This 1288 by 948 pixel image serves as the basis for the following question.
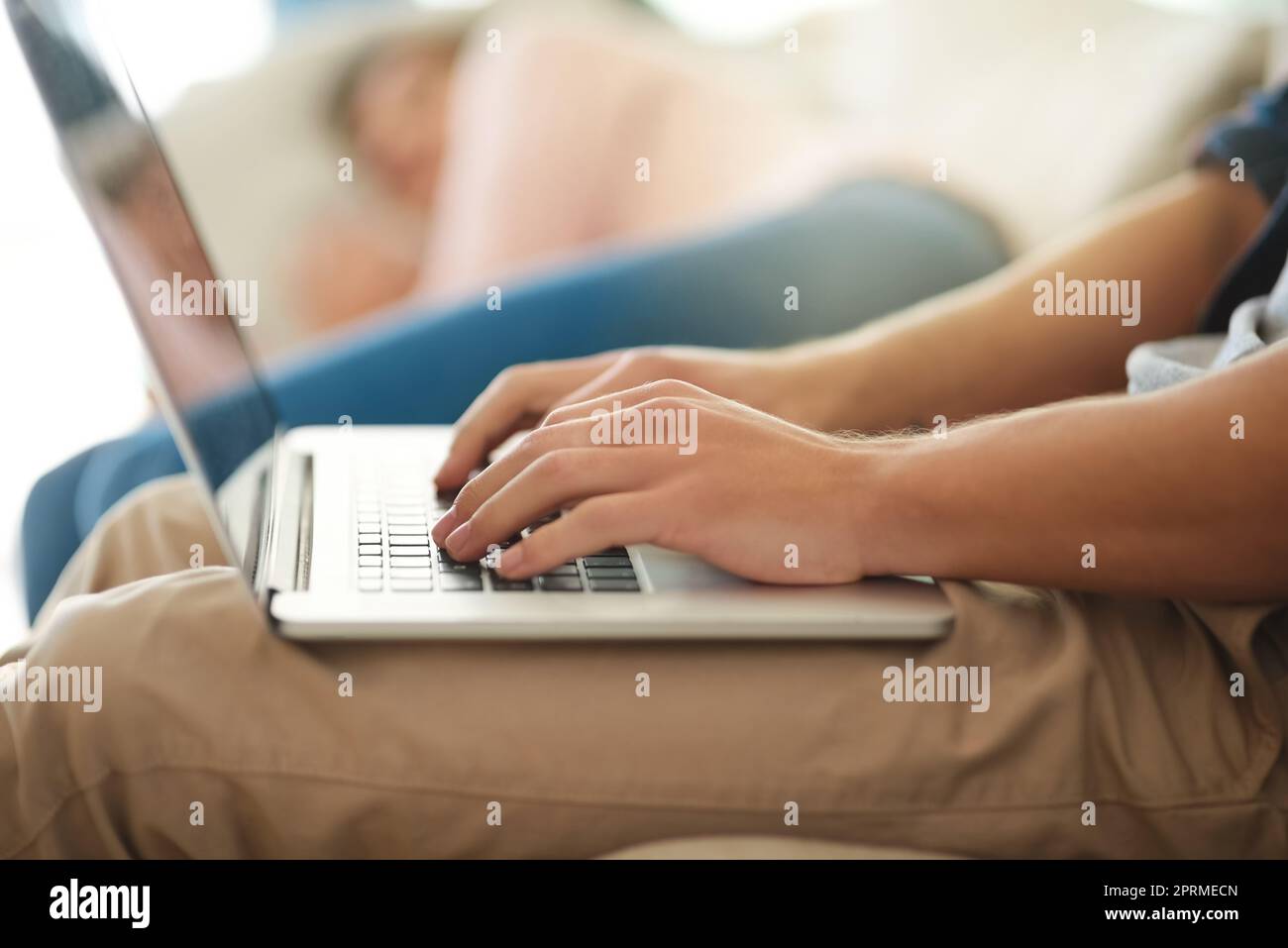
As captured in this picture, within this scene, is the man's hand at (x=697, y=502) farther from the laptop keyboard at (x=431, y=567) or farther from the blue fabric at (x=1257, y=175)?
the blue fabric at (x=1257, y=175)

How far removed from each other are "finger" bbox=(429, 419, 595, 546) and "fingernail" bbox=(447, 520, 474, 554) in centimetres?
1

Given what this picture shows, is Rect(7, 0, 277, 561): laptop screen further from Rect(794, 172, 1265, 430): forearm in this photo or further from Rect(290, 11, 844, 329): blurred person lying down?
Rect(290, 11, 844, 329): blurred person lying down

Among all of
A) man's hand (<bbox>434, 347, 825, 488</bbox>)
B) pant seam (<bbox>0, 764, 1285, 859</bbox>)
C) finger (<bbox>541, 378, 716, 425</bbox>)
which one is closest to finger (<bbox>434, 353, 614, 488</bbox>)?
man's hand (<bbox>434, 347, 825, 488</bbox>)

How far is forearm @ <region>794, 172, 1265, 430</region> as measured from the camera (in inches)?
33.6

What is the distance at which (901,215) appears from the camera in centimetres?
128

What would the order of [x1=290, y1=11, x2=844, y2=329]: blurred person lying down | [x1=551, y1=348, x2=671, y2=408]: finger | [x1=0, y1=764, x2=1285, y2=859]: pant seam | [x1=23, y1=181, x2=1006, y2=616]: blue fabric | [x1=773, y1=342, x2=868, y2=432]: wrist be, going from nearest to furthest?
[x1=0, y1=764, x2=1285, y2=859]: pant seam
[x1=551, y1=348, x2=671, y2=408]: finger
[x1=773, y1=342, x2=868, y2=432]: wrist
[x1=23, y1=181, x2=1006, y2=616]: blue fabric
[x1=290, y1=11, x2=844, y2=329]: blurred person lying down

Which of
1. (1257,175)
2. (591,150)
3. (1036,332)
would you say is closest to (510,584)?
(1036,332)

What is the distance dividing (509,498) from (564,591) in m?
0.05

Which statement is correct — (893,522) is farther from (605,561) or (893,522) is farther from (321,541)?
(321,541)

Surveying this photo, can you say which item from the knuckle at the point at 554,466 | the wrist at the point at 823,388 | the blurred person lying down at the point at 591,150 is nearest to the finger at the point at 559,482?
the knuckle at the point at 554,466

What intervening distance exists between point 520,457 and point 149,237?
0.77 feet

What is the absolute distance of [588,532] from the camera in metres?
0.56

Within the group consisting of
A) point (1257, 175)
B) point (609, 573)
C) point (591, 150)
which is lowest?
point (609, 573)
